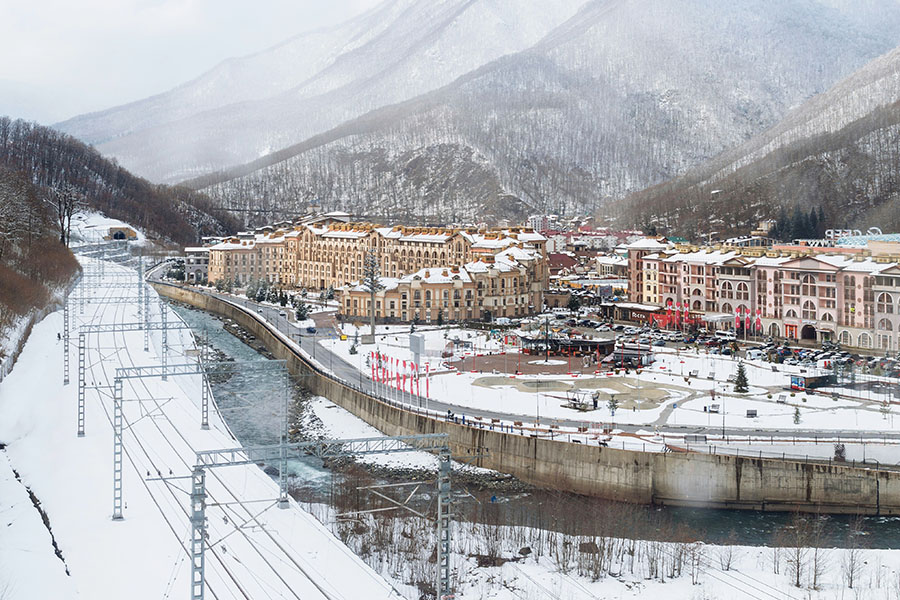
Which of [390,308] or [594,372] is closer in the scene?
[594,372]

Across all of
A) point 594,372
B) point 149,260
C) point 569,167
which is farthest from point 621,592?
point 569,167

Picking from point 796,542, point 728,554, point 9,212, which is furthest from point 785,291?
point 9,212

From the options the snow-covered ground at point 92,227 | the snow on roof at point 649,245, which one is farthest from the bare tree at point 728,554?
the snow-covered ground at point 92,227

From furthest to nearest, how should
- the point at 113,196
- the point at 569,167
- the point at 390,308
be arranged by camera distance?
1. the point at 569,167
2. the point at 113,196
3. the point at 390,308

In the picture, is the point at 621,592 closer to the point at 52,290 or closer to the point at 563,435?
the point at 563,435

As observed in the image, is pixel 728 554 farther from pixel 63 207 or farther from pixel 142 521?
pixel 63 207

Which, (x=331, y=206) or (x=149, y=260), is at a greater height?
(x=331, y=206)
